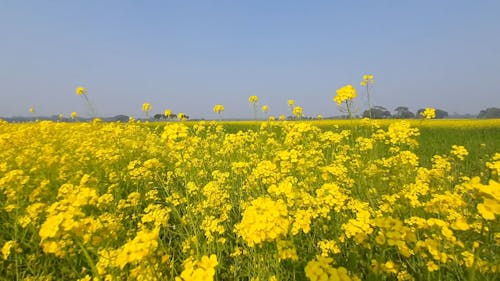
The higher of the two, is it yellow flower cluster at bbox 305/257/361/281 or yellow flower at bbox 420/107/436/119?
yellow flower at bbox 420/107/436/119

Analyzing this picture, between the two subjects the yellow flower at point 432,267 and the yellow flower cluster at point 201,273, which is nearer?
the yellow flower cluster at point 201,273

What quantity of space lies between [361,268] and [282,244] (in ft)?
2.80

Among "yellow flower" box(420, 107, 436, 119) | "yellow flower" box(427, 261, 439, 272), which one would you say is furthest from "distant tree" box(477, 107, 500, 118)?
"yellow flower" box(427, 261, 439, 272)

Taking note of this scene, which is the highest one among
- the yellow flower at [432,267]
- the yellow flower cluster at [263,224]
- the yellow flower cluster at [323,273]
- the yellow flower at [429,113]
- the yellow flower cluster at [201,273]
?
the yellow flower at [429,113]

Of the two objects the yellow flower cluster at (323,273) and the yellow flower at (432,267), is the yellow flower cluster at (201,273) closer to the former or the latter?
the yellow flower cluster at (323,273)

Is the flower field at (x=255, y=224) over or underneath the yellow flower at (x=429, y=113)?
underneath

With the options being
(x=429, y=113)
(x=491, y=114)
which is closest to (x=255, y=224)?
(x=429, y=113)

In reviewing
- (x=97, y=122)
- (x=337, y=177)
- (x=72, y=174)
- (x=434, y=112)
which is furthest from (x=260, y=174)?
(x=97, y=122)

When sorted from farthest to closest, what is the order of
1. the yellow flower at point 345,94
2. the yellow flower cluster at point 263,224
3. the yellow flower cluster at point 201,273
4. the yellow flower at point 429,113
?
the yellow flower at point 429,113
the yellow flower at point 345,94
the yellow flower cluster at point 263,224
the yellow flower cluster at point 201,273

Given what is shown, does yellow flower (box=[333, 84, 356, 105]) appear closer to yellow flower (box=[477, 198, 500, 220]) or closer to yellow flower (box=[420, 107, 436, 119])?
yellow flower (box=[420, 107, 436, 119])

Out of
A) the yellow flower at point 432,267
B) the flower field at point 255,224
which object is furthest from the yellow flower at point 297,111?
the yellow flower at point 432,267

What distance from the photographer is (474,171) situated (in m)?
4.90

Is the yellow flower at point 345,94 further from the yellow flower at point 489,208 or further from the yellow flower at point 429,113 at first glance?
the yellow flower at point 489,208

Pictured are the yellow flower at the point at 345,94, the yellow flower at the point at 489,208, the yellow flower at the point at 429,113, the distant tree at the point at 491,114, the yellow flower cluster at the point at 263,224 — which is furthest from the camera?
the distant tree at the point at 491,114
